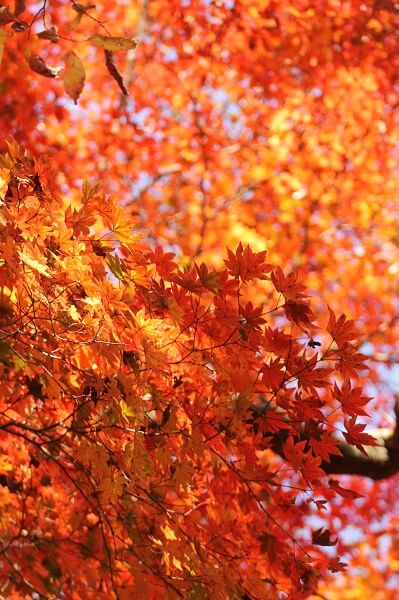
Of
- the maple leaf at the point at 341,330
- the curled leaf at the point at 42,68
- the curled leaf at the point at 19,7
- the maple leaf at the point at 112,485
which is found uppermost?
the curled leaf at the point at 19,7

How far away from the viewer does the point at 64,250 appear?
8.10 ft

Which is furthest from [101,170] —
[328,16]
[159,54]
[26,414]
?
[26,414]

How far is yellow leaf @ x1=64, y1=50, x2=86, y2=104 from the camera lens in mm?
3105

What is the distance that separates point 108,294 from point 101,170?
857 cm

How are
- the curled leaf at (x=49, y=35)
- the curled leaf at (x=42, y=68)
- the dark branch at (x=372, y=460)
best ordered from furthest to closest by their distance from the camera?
the dark branch at (x=372, y=460) < the curled leaf at (x=42, y=68) < the curled leaf at (x=49, y=35)

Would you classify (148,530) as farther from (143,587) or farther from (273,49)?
(273,49)

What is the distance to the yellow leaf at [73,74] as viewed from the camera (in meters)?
3.11

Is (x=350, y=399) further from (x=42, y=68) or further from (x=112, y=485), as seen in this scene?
(x=42, y=68)

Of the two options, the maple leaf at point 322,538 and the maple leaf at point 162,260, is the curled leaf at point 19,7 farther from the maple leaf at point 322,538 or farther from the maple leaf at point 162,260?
the maple leaf at point 322,538

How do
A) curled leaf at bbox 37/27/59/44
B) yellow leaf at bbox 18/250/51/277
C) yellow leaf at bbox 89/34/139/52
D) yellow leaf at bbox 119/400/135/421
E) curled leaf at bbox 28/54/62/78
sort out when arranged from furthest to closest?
curled leaf at bbox 28/54/62/78 < curled leaf at bbox 37/27/59/44 < yellow leaf at bbox 89/34/139/52 < yellow leaf at bbox 119/400/135/421 < yellow leaf at bbox 18/250/51/277

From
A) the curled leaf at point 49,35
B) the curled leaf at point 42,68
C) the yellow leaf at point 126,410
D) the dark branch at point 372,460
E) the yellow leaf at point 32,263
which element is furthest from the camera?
the dark branch at point 372,460

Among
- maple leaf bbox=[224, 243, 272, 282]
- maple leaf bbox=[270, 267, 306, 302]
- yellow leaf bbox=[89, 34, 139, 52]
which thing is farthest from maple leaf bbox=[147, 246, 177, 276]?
yellow leaf bbox=[89, 34, 139, 52]

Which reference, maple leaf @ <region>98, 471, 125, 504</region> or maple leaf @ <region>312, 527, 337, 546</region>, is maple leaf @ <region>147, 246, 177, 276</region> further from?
maple leaf @ <region>312, 527, 337, 546</region>

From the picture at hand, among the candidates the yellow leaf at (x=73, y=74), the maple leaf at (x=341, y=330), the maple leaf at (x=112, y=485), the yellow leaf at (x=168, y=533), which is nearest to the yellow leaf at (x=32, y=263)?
the maple leaf at (x=112, y=485)
